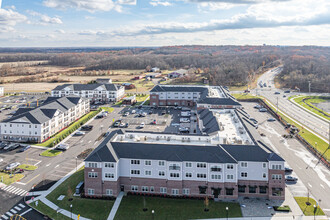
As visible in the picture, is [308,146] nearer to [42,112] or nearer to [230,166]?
[230,166]

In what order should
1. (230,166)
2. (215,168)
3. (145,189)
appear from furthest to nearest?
1. (145,189)
2. (215,168)
3. (230,166)

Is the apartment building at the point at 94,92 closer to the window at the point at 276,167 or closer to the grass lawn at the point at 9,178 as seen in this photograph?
the grass lawn at the point at 9,178

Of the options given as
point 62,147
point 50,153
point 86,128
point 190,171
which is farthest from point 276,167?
point 86,128

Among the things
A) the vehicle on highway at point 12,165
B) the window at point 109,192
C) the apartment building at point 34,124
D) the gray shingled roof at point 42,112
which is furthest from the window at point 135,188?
the gray shingled roof at point 42,112

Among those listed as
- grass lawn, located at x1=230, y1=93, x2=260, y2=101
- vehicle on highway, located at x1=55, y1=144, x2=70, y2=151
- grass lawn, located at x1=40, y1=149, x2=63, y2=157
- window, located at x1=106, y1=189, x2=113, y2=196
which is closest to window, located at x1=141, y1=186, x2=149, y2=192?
window, located at x1=106, y1=189, x2=113, y2=196

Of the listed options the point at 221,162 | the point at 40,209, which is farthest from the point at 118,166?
the point at 221,162

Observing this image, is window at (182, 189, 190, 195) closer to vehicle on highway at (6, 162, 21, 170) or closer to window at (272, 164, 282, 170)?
window at (272, 164, 282, 170)
